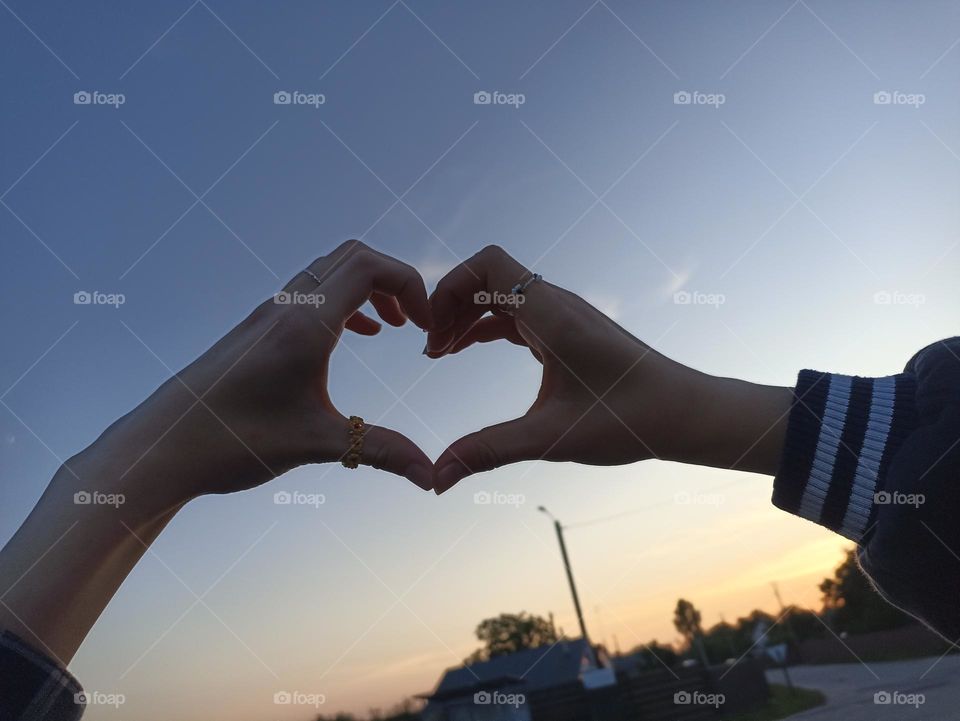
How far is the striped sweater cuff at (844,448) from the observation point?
3.10ft

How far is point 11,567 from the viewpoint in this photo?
884 millimetres

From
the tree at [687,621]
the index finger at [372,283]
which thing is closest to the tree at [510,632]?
the tree at [687,621]

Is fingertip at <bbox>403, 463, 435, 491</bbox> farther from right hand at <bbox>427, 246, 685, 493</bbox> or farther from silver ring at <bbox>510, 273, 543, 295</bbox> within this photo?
silver ring at <bbox>510, 273, 543, 295</bbox>

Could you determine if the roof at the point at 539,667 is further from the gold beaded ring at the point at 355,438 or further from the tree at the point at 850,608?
the gold beaded ring at the point at 355,438

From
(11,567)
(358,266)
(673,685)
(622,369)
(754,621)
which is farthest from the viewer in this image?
(754,621)

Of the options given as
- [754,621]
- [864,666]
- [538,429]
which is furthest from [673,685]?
[754,621]

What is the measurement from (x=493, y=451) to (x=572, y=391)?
0.19 m

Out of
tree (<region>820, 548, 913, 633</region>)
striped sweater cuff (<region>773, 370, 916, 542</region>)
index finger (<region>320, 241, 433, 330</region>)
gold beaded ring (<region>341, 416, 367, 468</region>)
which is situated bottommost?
tree (<region>820, 548, 913, 633</region>)

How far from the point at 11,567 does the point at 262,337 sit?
0.49 metres

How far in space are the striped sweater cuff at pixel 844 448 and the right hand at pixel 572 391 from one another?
0.20m

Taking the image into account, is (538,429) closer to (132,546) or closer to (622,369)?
(622,369)

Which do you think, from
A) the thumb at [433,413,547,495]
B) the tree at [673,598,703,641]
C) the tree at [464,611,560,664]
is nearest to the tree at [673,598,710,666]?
the tree at [673,598,703,641]

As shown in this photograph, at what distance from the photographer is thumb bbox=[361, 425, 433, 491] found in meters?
1.32

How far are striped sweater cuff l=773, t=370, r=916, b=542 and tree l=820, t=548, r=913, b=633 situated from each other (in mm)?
34190
